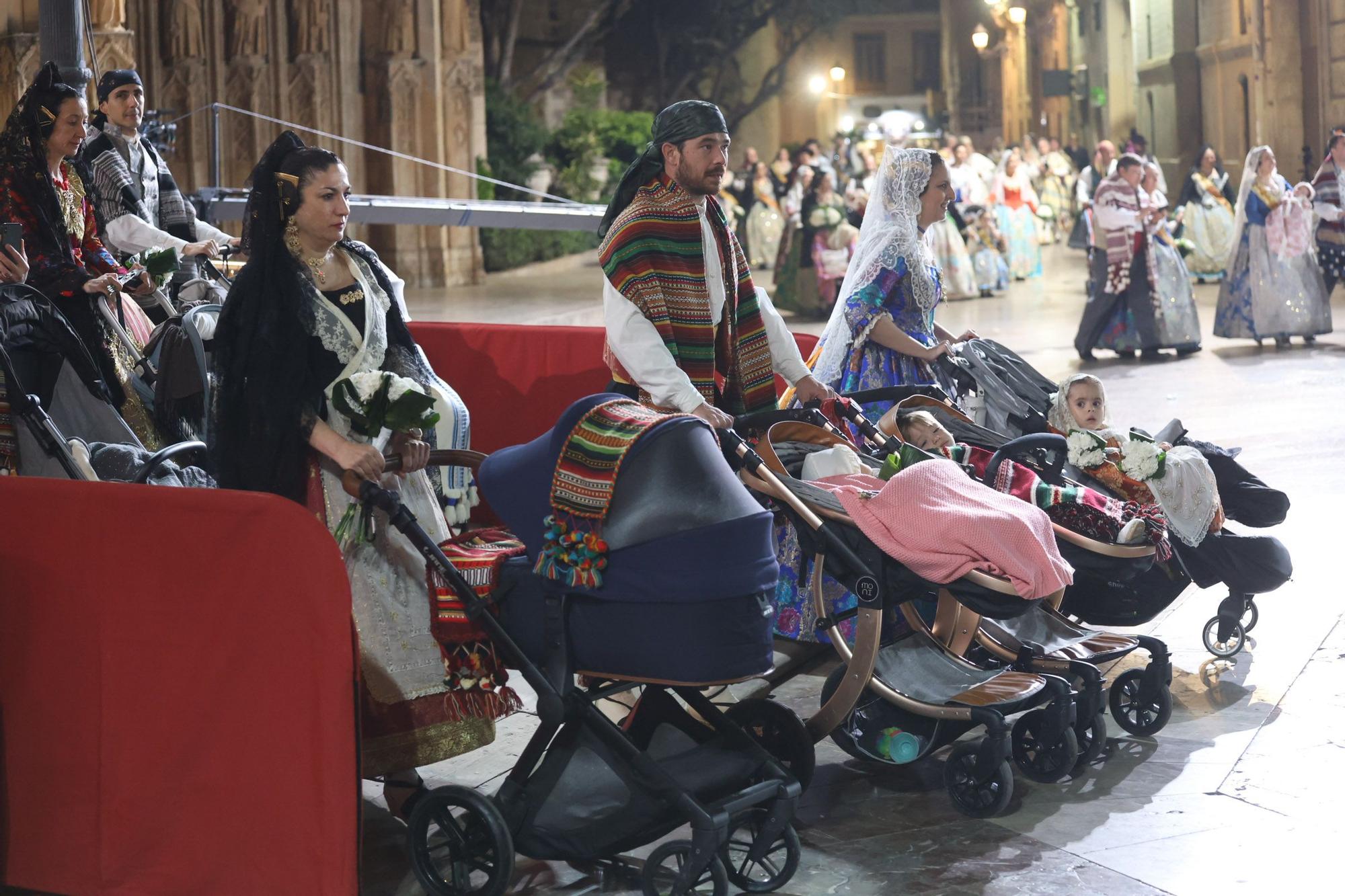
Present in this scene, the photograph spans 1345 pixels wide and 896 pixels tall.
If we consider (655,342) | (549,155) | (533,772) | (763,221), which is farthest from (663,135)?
(549,155)

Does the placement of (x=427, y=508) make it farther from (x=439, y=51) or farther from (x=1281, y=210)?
(x=439, y=51)

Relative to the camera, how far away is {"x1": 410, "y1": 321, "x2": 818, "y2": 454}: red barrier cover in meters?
7.41

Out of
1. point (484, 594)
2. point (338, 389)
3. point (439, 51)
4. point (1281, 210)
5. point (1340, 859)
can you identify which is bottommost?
point (1340, 859)

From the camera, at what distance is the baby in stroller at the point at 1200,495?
5.22 m

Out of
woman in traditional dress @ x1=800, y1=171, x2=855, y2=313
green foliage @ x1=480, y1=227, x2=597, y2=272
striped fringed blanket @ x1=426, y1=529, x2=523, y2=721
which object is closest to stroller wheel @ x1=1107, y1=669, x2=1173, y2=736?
striped fringed blanket @ x1=426, y1=529, x2=523, y2=721

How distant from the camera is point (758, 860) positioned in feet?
12.7

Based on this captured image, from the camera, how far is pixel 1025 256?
866 inches

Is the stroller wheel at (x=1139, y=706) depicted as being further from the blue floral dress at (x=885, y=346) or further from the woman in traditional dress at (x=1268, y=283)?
the woman in traditional dress at (x=1268, y=283)

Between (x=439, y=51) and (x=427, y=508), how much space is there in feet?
61.9

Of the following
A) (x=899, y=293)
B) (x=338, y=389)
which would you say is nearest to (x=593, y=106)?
(x=899, y=293)

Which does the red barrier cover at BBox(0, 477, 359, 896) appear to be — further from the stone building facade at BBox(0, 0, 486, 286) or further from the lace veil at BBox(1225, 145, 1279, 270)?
the stone building facade at BBox(0, 0, 486, 286)

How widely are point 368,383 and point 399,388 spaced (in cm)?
9

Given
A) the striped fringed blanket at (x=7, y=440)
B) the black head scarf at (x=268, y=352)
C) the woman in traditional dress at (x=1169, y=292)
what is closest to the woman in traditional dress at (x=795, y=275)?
the woman in traditional dress at (x=1169, y=292)

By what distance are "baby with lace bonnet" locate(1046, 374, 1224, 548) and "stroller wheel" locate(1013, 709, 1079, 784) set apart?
1.00 m
